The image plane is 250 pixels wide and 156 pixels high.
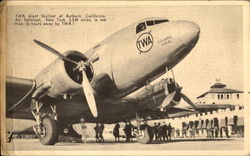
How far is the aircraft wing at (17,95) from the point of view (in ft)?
5.41

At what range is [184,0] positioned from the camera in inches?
65.5

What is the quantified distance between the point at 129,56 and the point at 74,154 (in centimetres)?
45

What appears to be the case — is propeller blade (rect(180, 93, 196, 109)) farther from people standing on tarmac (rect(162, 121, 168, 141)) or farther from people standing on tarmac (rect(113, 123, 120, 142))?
people standing on tarmac (rect(113, 123, 120, 142))

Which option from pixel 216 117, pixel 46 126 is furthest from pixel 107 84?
pixel 216 117

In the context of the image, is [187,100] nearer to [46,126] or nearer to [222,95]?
[222,95]

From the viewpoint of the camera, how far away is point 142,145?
1.67 metres

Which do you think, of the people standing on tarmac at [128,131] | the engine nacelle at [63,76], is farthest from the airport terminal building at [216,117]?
the engine nacelle at [63,76]

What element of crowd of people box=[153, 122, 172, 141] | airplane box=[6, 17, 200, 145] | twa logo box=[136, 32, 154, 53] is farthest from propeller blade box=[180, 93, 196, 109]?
twa logo box=[136, 32, 154, 53]

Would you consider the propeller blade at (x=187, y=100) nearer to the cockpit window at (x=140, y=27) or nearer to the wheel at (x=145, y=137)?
the wheel at (x=145, y=137)

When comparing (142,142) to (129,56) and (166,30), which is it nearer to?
(129,56)

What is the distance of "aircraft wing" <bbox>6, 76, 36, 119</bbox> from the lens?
1648mm

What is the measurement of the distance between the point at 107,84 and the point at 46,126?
0.30 m

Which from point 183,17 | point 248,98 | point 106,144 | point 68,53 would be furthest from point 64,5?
point 248,98

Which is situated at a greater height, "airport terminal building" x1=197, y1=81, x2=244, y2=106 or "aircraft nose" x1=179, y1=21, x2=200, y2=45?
"aircraft nose" x1=179, y1=21, x2=200, y2=45
